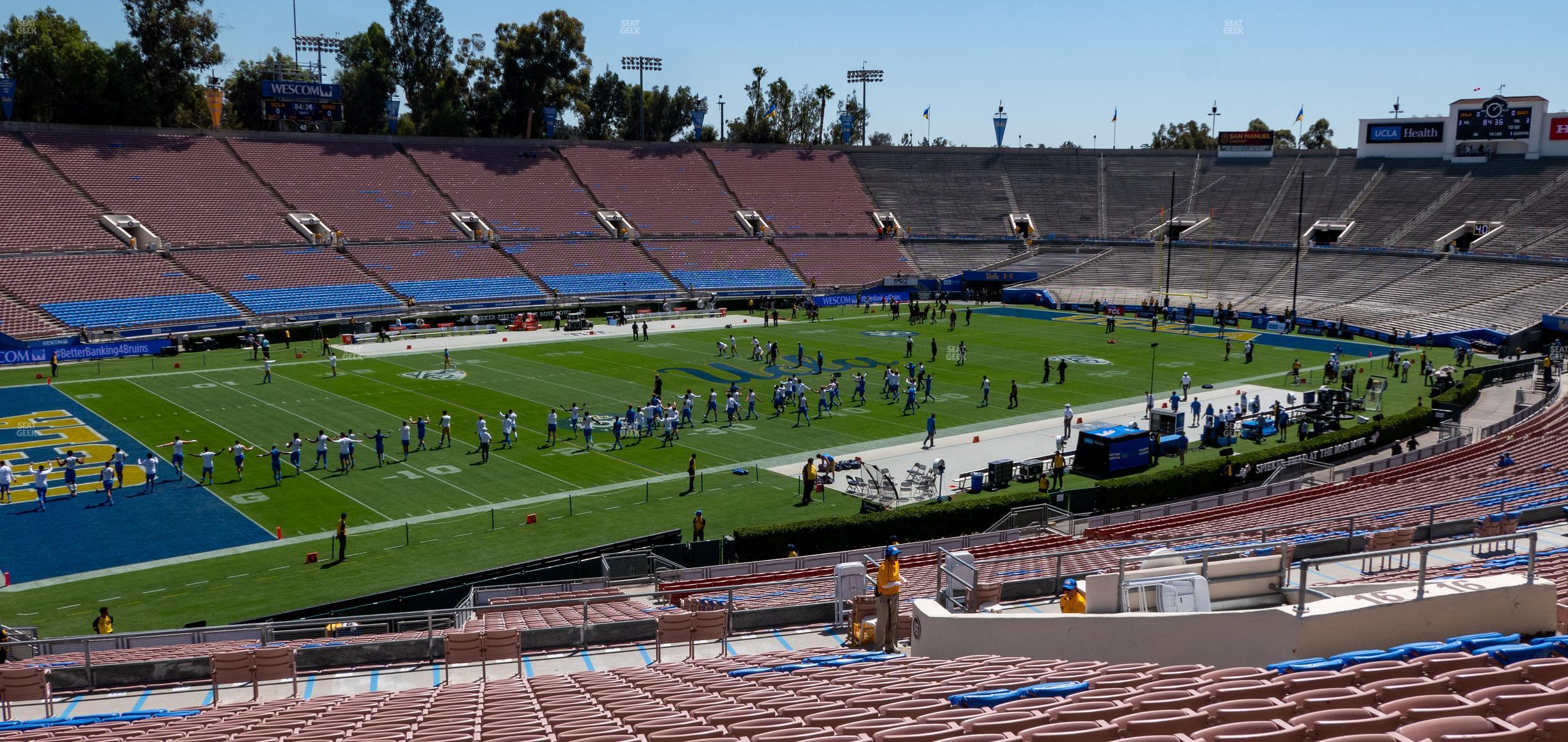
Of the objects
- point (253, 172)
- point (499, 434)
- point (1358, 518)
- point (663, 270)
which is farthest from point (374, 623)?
point (253, 172)

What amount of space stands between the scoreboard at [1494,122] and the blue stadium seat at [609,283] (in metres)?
51.0

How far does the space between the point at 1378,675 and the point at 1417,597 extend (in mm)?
2052

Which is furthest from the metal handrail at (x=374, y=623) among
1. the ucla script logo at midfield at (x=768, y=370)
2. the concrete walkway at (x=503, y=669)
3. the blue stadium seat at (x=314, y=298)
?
the blue stadium seat at (x=314, y=298)

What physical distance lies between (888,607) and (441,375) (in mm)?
32522

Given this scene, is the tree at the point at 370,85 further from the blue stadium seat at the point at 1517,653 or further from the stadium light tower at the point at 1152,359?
the blue stadium seat at the point at 1517,653

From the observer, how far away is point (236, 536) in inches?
946

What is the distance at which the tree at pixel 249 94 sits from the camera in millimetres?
85250

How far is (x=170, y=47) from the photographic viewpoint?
71938 millimetres

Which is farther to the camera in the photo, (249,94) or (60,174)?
(249,94)

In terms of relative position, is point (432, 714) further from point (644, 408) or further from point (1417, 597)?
point (644, 408)

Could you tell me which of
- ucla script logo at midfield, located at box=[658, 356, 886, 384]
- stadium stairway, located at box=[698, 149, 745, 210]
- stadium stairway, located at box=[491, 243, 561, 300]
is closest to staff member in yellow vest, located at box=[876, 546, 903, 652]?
ucla script logo at midfield, located at box=[658, 356, 886, 384]

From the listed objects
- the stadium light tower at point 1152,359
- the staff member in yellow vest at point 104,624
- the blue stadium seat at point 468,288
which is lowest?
the staff member in yellow vest at point 104,624

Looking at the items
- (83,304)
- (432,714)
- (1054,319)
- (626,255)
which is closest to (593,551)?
(432,714)

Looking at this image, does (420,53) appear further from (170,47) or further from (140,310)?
(140,310)
